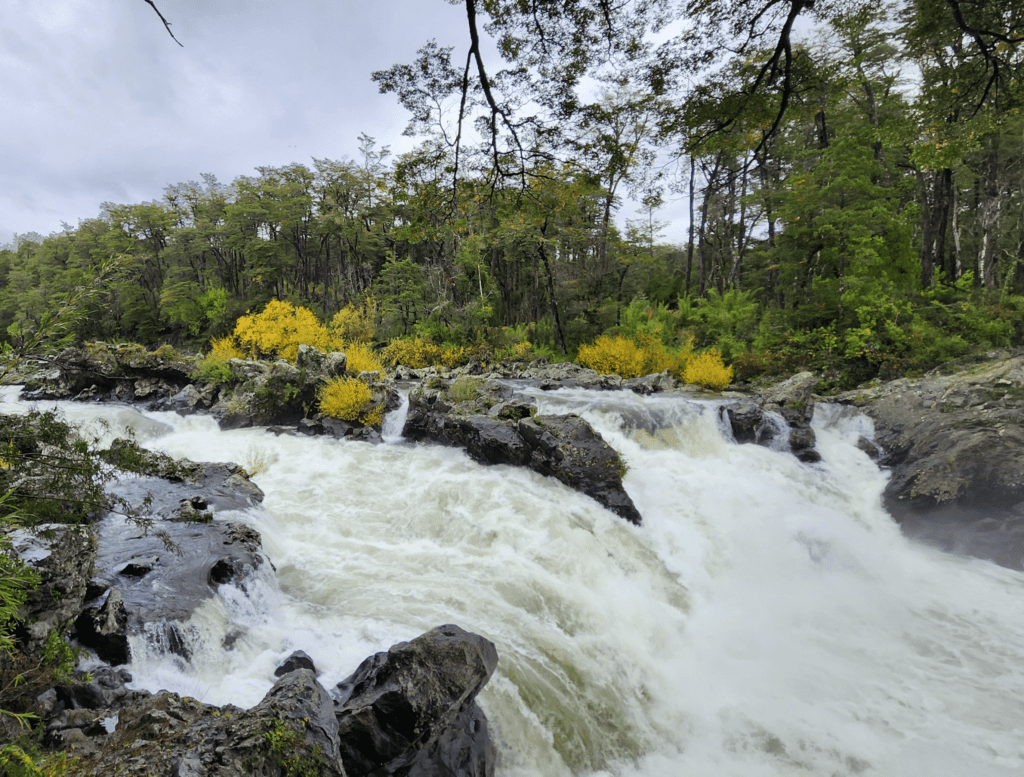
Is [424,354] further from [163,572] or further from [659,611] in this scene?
[659,611]

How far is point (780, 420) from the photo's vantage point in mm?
9430

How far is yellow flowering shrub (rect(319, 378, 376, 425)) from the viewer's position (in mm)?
10117

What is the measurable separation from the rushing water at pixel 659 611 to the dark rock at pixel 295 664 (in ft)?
0.29

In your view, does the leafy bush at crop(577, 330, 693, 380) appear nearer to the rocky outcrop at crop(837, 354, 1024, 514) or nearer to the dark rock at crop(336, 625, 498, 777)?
the rocky outcrop at crop(837, 354, 1024, 514)

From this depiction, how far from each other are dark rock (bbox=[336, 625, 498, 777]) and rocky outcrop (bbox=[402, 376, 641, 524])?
172 inches

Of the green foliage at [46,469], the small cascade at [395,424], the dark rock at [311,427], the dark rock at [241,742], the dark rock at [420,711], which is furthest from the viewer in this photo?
the dark rock at [311,427]

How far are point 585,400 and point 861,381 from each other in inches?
295

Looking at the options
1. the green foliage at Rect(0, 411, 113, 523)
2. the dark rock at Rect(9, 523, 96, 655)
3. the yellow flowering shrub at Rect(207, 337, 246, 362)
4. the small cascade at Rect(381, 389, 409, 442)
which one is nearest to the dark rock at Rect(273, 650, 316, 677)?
the dark rock at Rect(9, 523, 96, 655)

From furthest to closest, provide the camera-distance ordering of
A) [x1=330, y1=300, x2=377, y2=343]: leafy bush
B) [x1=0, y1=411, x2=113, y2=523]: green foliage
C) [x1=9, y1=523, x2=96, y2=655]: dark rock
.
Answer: [x1=330, y1=300, x2=377, y2=343]: leafy bush < [x1=9, y1=523, x2=96, y2=655]: dark rock < [x1=0, y1=411, x2=113, y2=523]: green foliage

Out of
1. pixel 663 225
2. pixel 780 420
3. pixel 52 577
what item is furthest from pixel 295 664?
pixel 663 225

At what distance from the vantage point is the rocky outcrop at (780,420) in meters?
9.09

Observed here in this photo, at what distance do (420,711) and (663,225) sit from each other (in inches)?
981

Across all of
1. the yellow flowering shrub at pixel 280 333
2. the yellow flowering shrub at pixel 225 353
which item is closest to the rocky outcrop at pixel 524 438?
the yellow flowering shrub at pixel 280 333

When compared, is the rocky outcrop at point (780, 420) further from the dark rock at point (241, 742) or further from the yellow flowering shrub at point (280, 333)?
the yellow flowering shrub at point (280, 333)
